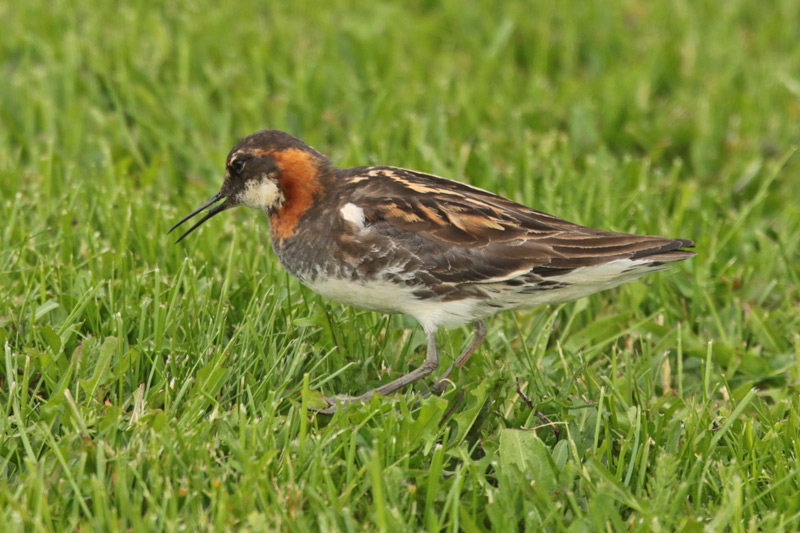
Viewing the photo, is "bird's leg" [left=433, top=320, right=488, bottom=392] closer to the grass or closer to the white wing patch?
the grass

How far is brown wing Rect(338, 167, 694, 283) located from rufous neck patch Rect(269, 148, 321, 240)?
267 mm

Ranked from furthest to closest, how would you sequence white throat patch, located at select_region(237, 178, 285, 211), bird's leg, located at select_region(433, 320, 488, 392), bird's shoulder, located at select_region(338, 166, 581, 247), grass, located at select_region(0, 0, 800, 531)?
white throat patch, located at select_region(237, 178, 285, 211) → bird's leg, located at select_region(433, 320, 488, 392) → bird's shoulder, located at select_region(338, 166, 581, 247) → grass, located at select_region(0, 0, 800, 531)

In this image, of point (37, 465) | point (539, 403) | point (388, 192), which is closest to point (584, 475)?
point (539, 403)

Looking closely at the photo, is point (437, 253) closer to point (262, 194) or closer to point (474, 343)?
point (474, 343)

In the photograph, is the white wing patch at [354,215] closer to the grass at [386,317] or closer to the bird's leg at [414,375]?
the grass at [386,317]

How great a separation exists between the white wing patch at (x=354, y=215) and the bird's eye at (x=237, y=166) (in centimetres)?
68

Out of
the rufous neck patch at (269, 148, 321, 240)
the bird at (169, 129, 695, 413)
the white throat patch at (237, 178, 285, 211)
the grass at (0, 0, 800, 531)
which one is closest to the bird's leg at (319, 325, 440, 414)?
the bird at (169, 129, 695, 413)

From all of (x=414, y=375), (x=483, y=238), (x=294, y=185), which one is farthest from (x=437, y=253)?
(x=294, y=185)

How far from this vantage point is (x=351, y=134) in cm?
771

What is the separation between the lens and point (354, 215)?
5.11m

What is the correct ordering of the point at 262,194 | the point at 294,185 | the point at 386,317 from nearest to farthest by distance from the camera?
1. the point at 294,185
2. the point at 262,194
3. the point at 386,317

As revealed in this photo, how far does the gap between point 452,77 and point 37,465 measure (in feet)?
18.8

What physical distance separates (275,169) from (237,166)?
22 cm

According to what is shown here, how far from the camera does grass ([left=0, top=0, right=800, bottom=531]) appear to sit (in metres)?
4.17
